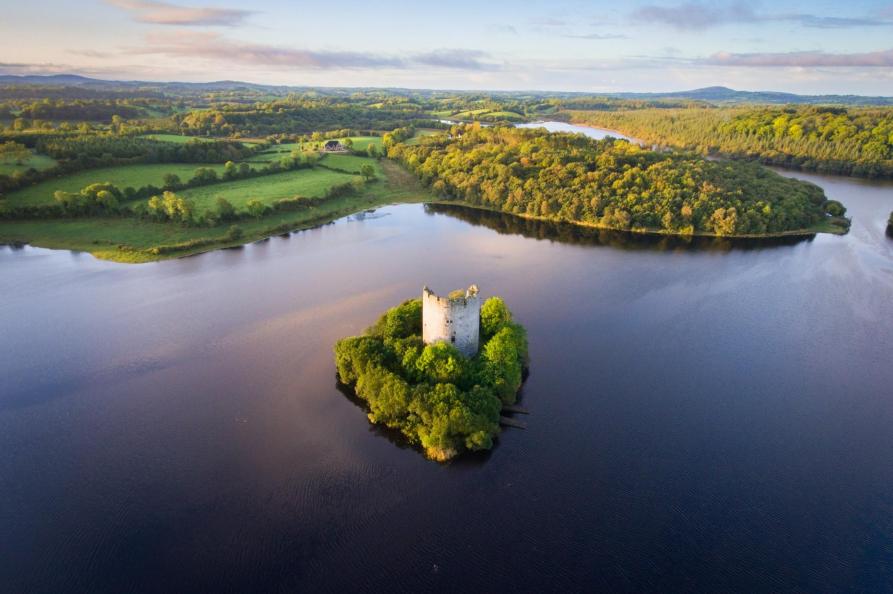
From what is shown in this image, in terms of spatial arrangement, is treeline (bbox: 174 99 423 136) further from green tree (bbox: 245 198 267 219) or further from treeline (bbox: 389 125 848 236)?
green tree (bbox: 245 198 267 219)

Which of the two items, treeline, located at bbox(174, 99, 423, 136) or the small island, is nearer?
the small island

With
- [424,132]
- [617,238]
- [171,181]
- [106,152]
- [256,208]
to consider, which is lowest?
[617,238]

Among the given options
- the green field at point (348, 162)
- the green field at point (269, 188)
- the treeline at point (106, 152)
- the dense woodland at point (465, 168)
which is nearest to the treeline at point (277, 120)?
the dense woodland at point (465, 168)

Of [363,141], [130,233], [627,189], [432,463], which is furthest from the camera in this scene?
[363,141]

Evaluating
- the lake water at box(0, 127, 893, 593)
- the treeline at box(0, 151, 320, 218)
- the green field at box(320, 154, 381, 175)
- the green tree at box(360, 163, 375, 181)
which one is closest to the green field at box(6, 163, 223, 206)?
the treeline at box(0, 151, 320, 218)

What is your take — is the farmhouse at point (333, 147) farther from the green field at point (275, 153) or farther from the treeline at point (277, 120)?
the treeline at point (277, 120)

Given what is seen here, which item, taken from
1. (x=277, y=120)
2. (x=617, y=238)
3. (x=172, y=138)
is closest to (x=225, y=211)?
(x=617, y=238)

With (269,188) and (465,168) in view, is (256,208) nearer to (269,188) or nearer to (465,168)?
(269,188)

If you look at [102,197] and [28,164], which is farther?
[28,164]
